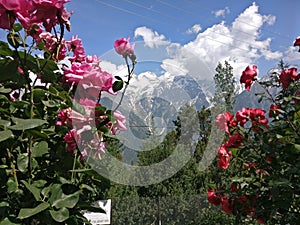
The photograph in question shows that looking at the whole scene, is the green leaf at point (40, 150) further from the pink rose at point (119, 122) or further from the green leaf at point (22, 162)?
the pink rose at point (119, 122)

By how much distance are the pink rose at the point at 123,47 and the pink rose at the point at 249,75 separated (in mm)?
966

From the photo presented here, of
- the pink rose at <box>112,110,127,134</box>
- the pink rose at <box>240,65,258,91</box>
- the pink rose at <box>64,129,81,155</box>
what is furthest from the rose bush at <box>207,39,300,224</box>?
the pink rose at <box>64,129,81,155</box>

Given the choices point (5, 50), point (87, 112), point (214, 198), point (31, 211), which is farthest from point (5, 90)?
point (214, 198)

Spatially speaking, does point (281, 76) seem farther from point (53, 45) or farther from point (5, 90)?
point (5, 90)

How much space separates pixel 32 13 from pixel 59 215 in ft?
1.31

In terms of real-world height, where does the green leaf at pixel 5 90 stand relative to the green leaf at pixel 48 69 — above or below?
below

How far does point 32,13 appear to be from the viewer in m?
0.72

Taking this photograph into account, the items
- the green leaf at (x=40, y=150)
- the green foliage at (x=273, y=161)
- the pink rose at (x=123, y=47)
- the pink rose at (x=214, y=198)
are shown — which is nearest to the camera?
the green leaf at (x=40, y=150)

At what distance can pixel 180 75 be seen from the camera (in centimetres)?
98

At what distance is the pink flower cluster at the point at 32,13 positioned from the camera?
0.64m

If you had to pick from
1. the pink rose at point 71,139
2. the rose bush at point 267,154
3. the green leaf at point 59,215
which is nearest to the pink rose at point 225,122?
the rose bush at point 267,154

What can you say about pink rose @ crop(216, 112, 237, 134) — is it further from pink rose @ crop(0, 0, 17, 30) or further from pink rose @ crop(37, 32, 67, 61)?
pink rose @ crop(0, 0, 17, 30)

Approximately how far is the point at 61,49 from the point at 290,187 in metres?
0.95

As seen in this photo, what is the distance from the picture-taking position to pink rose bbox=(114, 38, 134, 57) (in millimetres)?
847
